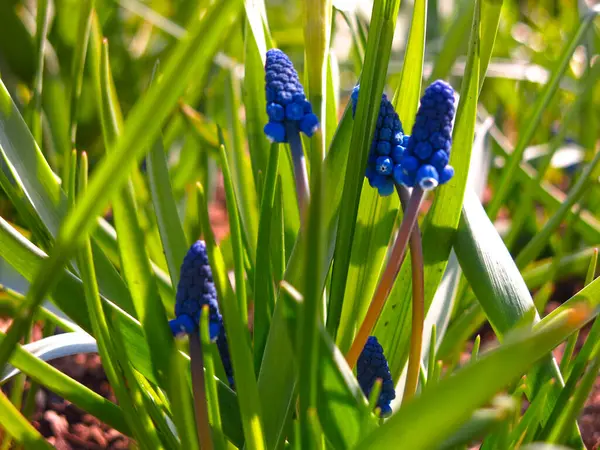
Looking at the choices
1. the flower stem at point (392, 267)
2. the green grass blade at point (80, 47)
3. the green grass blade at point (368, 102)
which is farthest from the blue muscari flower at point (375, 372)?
the green grass blade at point (80, 47)

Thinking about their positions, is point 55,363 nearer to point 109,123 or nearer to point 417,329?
point 109,123

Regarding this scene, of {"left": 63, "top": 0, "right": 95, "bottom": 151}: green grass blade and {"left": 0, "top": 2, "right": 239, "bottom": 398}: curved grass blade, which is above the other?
{"left": 63, "top": 0, "right": 95, "bottom": 151}: green grass blade

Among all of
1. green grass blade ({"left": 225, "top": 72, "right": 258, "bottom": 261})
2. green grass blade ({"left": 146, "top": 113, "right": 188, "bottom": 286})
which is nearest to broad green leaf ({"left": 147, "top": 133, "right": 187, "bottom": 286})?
green grass blade ({"left": 146, "top": 113, "right": 188, "bottom": 286})

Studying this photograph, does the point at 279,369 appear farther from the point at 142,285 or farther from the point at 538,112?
the point at 538,112

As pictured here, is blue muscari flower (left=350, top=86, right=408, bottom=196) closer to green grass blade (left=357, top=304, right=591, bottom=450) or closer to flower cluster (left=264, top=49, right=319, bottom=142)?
flower cluster (left=264, top=49, right=319, bottom=142)

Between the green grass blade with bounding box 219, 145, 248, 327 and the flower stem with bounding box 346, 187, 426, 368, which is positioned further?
the green grass blade with bounding box 219, 145, 248, 327

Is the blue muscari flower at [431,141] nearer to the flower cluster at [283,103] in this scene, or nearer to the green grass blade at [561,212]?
the flower cluster at [283,103]
